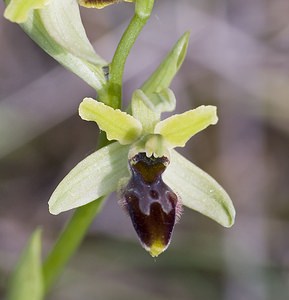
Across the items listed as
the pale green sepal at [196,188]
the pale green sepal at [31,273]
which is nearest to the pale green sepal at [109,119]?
the pale green sepal at [196,188]

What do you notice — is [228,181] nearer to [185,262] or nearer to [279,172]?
[279,172]

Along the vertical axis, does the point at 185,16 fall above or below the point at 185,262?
above

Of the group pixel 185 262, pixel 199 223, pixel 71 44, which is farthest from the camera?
pixel 199 223

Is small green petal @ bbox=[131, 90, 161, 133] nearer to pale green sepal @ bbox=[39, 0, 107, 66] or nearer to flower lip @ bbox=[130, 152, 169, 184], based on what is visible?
flower lip @ bbox=[130, 152, 169, 184]

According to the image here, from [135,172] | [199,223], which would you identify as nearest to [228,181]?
[199,223]

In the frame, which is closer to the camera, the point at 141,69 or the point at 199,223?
the point at 199,223

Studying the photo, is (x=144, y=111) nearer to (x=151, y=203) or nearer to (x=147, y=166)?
(x=147, y=166)
